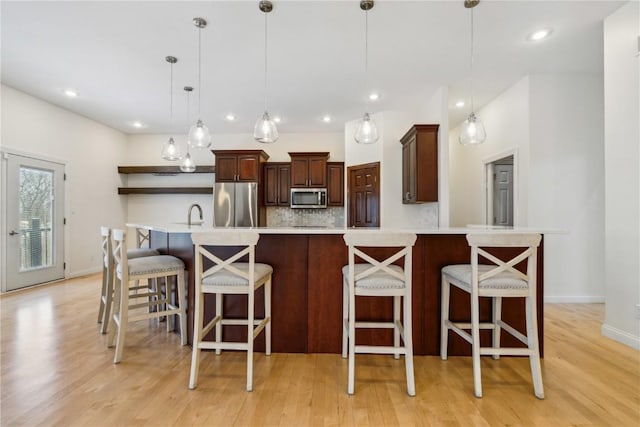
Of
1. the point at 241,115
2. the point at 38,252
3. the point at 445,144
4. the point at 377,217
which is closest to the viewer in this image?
the point at 445,144

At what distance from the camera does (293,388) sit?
1899mm

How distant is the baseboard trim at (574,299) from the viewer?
3.68 meters

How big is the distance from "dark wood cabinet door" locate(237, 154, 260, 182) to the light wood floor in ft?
11.3

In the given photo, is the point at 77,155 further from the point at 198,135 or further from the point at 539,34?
the point at 539,34

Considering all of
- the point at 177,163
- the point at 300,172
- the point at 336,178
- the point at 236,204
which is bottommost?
the point at 236,204

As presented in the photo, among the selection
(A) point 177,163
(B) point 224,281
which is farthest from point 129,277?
(A) point 177,163

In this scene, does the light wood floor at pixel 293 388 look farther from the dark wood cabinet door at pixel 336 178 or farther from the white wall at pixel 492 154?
the dark wood cabinet door at pixel 336 178

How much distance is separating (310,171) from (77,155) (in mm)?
4100

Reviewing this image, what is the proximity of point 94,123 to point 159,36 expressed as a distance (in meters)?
3.74

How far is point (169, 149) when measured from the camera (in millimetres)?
3512

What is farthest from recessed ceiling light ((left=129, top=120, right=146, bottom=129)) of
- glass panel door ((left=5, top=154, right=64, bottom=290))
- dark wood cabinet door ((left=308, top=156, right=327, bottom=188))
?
dark wood cabinet door ((left=308, top=156, right=327, bottom=188))

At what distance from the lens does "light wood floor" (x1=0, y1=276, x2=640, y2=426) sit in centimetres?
163

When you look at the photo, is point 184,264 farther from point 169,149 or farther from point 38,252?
point 38,252

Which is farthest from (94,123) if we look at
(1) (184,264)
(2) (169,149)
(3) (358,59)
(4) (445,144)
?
(4) (445,144)
